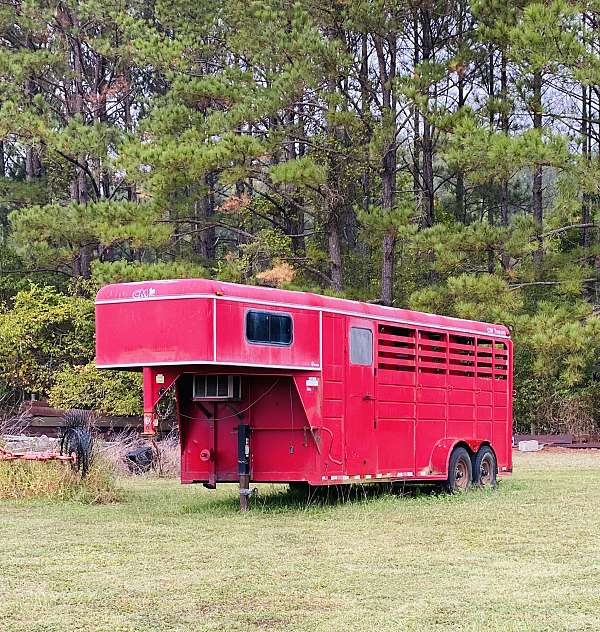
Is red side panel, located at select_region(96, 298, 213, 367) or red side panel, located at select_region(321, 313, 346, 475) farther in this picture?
red side panel, located at select_region(321, 313, 346, 475)

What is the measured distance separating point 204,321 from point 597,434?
2106cm

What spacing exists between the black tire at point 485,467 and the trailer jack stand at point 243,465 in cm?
462

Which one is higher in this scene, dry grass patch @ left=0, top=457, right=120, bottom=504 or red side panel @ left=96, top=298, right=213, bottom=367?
red side panel @ left=96, top=298, right=213, bottom=367

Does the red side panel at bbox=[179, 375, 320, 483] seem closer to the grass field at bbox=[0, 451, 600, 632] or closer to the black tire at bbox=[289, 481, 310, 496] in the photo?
the grass field at bbox=[0, 451, 600, 632]

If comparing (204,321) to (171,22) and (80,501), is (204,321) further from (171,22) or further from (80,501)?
(171,22)

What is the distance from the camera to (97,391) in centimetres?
3403

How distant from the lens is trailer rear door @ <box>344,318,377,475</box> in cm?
1523

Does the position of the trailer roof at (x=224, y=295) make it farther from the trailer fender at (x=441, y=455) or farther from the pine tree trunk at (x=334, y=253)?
the pine tree trunk at (x=334, y=253)

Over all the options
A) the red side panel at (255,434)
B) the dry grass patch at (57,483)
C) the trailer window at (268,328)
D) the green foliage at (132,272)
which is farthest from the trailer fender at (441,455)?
the green foliage at (132,272)

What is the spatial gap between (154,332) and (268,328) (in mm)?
1448

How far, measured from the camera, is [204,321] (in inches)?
524

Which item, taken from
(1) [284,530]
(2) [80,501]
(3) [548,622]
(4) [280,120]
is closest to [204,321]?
(1) [284,530]

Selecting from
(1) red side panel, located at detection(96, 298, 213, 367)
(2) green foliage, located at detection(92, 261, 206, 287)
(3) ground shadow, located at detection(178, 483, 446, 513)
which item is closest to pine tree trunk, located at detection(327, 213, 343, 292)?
(2) green foliage, located at detection(92, 261, 206, 287)

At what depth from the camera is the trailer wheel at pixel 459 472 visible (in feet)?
56.2
